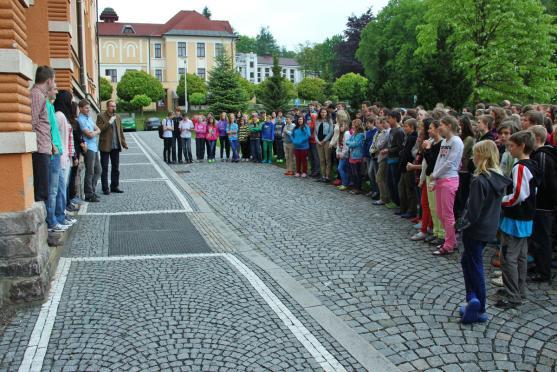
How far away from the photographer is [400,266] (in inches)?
300

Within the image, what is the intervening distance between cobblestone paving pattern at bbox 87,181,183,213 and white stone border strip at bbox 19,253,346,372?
12.9 ft

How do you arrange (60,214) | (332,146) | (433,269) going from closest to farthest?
(433,269) < (60,214) < (332,146)

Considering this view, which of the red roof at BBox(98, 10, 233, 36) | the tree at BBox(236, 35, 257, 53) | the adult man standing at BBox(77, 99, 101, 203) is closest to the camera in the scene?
the adult man standing at BBox(77, 99, 101, 203)

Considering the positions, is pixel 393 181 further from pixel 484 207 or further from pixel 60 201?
pixel 60 201

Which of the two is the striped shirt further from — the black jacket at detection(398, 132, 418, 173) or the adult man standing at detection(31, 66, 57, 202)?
the black jacket at detection(398, 132, 418, 173)

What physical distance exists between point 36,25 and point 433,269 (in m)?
8.46

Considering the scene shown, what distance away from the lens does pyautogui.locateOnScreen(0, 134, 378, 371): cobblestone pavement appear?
486 cm

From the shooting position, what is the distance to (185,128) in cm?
2136

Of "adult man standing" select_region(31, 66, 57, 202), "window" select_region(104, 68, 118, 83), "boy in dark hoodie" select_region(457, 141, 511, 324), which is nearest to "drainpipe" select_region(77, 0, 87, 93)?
"adult man standing" select_region(31, 66, 57, 202)

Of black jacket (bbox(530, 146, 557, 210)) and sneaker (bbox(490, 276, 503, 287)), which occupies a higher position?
black jacket (bbox(530, 146, 557, 210))

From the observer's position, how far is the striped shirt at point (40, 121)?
7215 mm

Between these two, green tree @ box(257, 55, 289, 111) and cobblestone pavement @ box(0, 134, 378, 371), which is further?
green tree @ box(257, 55, 289, 111)

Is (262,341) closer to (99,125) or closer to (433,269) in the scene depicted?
(433,269)

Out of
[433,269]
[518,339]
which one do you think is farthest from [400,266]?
[518,339]
